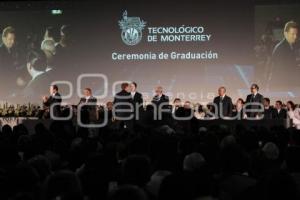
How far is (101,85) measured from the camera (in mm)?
15125

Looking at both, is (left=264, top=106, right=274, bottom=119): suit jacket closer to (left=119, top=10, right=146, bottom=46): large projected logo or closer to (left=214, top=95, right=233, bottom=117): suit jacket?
(left=214, top=95, right=233, bottom=117): suit jacket

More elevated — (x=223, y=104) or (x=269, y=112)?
(x=223, y=104)

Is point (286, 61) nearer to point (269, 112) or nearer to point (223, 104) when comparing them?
point (269, 112)

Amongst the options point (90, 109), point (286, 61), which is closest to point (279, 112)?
point (286, 61)

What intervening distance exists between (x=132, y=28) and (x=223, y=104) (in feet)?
13.7

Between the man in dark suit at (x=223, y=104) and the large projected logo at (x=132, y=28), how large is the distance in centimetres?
383

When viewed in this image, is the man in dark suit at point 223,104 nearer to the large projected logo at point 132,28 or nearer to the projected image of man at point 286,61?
the projected image of man at point 286,61

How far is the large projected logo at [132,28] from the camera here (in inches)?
588

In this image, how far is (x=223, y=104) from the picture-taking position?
39.0 feet

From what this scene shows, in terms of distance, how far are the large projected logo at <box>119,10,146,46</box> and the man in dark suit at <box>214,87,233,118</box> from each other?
3830mm

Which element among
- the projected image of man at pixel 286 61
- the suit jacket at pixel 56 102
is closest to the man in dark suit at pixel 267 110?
the projected image of man at pixel 286 61

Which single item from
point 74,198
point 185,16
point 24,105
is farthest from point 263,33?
point 74,198

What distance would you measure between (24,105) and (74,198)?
1264 cm

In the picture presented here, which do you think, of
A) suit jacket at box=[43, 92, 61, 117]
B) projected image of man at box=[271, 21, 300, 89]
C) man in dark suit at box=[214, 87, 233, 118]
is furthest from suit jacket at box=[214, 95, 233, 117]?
suit jacket at box=[43, 92, 61, 117]
